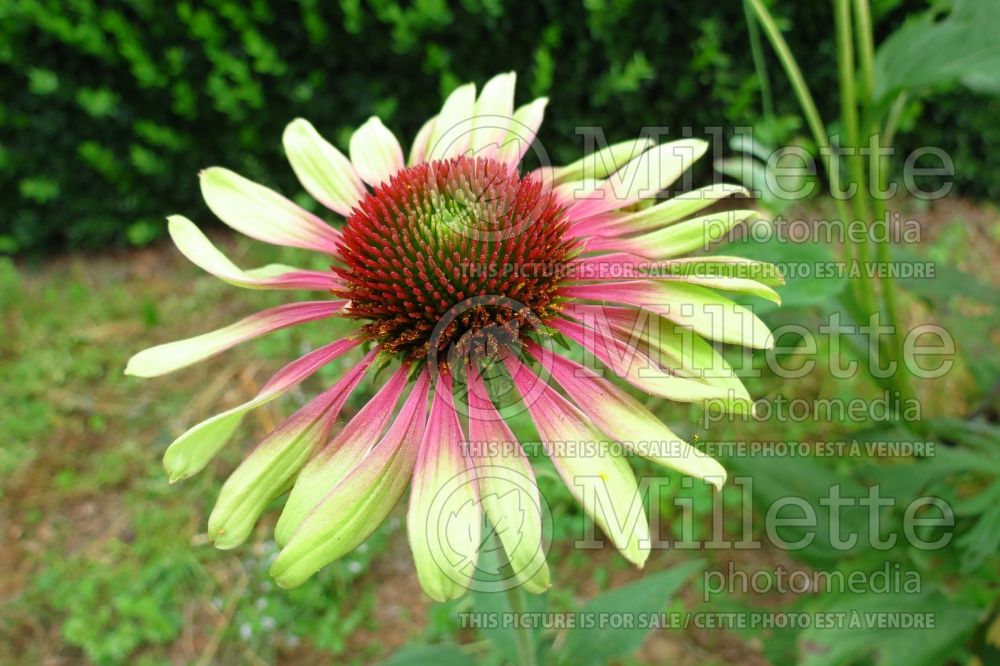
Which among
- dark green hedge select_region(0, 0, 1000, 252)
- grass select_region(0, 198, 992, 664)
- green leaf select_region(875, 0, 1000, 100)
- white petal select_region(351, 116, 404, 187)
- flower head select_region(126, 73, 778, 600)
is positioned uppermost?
dark green hedge select_region(0, 0, 1000, 252)

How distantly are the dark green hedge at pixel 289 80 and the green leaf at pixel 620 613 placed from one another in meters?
1.62

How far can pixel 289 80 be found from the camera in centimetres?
249

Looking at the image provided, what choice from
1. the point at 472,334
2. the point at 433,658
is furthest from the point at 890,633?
the point at 472,334

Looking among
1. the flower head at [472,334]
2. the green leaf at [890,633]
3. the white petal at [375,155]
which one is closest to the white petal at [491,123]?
the flower head at [472,334]

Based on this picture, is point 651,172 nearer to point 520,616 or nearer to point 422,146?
point 422,146

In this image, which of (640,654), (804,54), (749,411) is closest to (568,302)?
(749,411)

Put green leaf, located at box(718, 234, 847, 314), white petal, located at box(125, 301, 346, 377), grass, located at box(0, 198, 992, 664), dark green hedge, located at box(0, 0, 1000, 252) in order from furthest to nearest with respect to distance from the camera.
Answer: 1. dark green hedge, located at box(0, 0, 1000, 252)
2. grass, located at box(0, 198, 992, 664)
3. green leaf, located at box(718, 234, 847, 314)
4. white petal, located at box(125, 301, 346, 377)

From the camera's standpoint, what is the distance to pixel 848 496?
111 cm

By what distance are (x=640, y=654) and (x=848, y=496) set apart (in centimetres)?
55

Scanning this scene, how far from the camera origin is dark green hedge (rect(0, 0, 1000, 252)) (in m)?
2.25

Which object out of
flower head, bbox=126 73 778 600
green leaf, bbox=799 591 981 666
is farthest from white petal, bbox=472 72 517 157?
green leaf, bbox=799 591 981 666

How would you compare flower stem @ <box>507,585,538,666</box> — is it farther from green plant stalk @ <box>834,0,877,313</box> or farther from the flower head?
→ green plant stalk @ <box>834,0,877,313</box>

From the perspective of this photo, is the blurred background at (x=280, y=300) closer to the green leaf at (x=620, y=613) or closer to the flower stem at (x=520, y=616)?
the green leaf at (x=620, y=613)

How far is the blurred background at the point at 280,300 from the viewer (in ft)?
4.19
